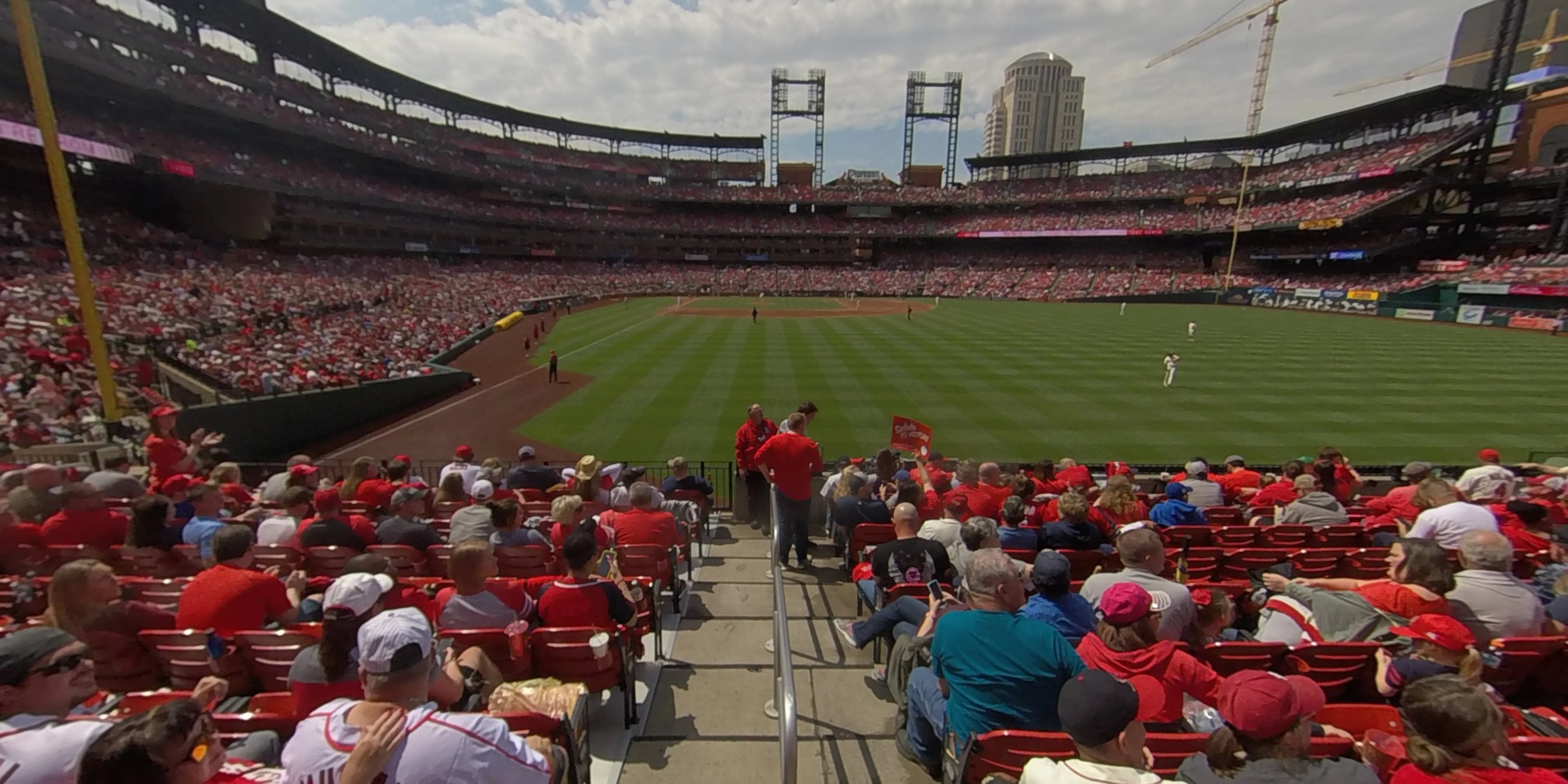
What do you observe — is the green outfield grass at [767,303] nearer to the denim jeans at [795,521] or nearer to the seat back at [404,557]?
the denim jeans at [795,521]

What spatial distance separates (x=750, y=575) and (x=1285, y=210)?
81.3 metres

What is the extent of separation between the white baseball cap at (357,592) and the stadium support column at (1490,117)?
83.7m

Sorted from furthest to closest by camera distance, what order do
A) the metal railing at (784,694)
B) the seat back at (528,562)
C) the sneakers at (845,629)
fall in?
1. the seat back at (528,562)
2. the sneakers at (845,629)
3. the metal railing at (784,694)

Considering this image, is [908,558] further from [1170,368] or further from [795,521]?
[1170,368]

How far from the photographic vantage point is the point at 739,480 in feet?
35.2

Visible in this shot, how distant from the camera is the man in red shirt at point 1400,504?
812cm

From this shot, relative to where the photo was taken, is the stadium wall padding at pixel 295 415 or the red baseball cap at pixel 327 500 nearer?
the red baseball cap at pixel 327 500

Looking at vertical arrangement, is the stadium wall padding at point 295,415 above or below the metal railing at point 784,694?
below

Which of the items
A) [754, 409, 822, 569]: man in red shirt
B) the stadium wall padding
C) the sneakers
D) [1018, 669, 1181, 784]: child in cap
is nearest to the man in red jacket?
[754, 409, 822, 569]: man in red shirt

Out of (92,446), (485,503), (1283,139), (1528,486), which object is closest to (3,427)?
(92,446)

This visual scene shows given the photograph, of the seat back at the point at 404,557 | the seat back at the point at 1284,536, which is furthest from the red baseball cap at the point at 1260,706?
the seat back at the point at 404,557

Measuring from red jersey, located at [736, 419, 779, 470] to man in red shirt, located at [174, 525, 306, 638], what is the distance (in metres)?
5.77

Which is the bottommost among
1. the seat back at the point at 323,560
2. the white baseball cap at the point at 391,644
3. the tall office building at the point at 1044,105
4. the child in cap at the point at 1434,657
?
the seat back at the point at 323,560

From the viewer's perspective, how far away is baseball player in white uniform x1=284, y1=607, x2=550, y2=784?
97.7 inches
